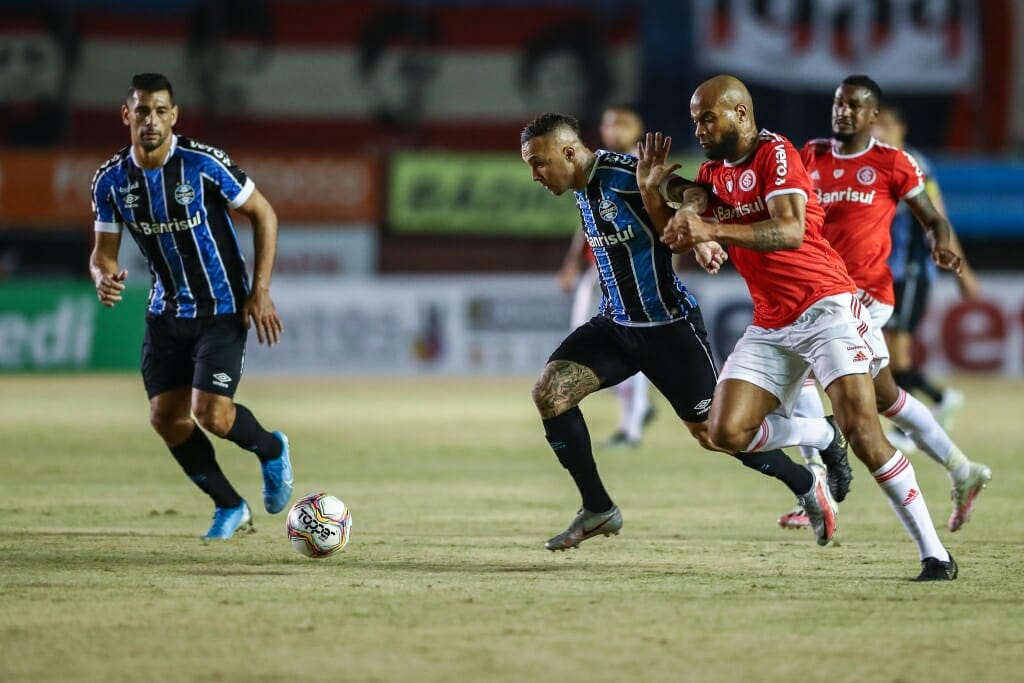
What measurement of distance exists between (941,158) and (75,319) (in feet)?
50.9

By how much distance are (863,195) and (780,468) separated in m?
2.02

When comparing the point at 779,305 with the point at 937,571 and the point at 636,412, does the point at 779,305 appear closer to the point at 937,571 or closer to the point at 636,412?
the point at 937,571

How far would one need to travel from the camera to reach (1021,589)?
6301 millimetres

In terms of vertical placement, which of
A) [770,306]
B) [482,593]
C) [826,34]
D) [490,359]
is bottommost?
[490,359]

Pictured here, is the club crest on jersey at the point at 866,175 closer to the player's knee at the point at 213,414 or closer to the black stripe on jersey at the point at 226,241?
the black stripe on jersey at the point at 226,241

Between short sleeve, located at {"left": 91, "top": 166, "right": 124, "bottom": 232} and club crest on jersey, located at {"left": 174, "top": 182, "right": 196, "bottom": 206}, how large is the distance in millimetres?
341

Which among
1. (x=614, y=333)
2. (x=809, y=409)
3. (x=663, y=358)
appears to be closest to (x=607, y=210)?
(x=614, y=333)

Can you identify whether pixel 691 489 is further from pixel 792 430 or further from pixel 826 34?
pixel 826 34

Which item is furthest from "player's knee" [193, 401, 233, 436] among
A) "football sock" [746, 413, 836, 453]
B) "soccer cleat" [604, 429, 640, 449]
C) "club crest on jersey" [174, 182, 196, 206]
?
"soccer cleat" [604, 429, 640, 449]

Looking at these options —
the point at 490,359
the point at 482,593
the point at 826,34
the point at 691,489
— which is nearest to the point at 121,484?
the point at 691,489

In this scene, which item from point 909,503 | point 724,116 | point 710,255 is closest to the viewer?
point 909,503

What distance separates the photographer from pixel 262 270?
7891mm

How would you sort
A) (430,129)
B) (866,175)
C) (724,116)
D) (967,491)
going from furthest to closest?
1. (430,129)
2. (866,175)
3. (967,491)
4. (724,116)

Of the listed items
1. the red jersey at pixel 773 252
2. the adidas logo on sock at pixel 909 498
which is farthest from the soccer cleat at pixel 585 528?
the adidas logo on sock at pixel 909 498
